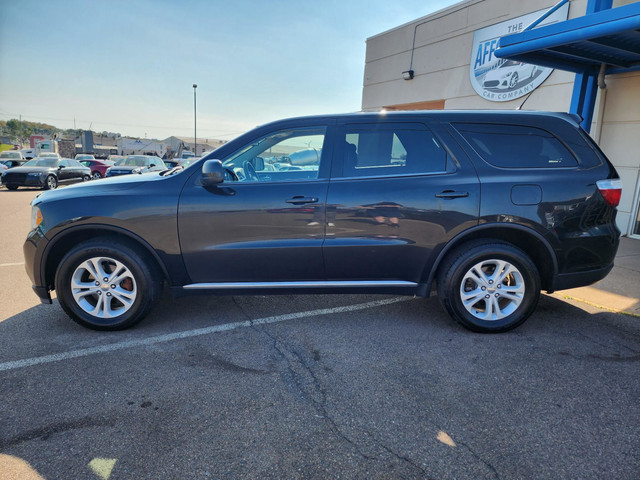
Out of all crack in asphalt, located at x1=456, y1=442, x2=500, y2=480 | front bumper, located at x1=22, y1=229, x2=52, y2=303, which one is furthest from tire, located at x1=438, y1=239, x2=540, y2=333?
front bumper, located at x1=22, y1=229, x2=52, y2=303

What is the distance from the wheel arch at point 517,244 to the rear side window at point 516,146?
561 millimetres

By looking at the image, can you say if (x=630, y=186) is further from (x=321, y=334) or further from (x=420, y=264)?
(x=321, y=334)

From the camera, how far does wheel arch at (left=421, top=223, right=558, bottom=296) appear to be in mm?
3670

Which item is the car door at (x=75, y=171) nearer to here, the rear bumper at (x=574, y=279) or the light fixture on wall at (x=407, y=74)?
the light fixture on wall at (x=407, y=74)

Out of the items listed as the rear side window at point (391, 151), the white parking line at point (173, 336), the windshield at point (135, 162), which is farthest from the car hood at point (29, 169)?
the rear side window at point (391, 151)

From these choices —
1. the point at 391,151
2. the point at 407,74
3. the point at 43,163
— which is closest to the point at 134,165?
the point at 43,163

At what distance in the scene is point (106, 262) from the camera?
3.69m

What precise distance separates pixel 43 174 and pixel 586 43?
1887cm

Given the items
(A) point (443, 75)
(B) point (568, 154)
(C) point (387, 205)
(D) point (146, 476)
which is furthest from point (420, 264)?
(A) point (443, 75)

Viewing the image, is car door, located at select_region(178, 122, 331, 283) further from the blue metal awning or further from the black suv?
the blue metal awning

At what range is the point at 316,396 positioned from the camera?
109 inches

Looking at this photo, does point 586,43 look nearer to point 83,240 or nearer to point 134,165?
point 83,240

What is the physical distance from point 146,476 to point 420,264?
255cm

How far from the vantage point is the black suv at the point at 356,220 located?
142 inches
